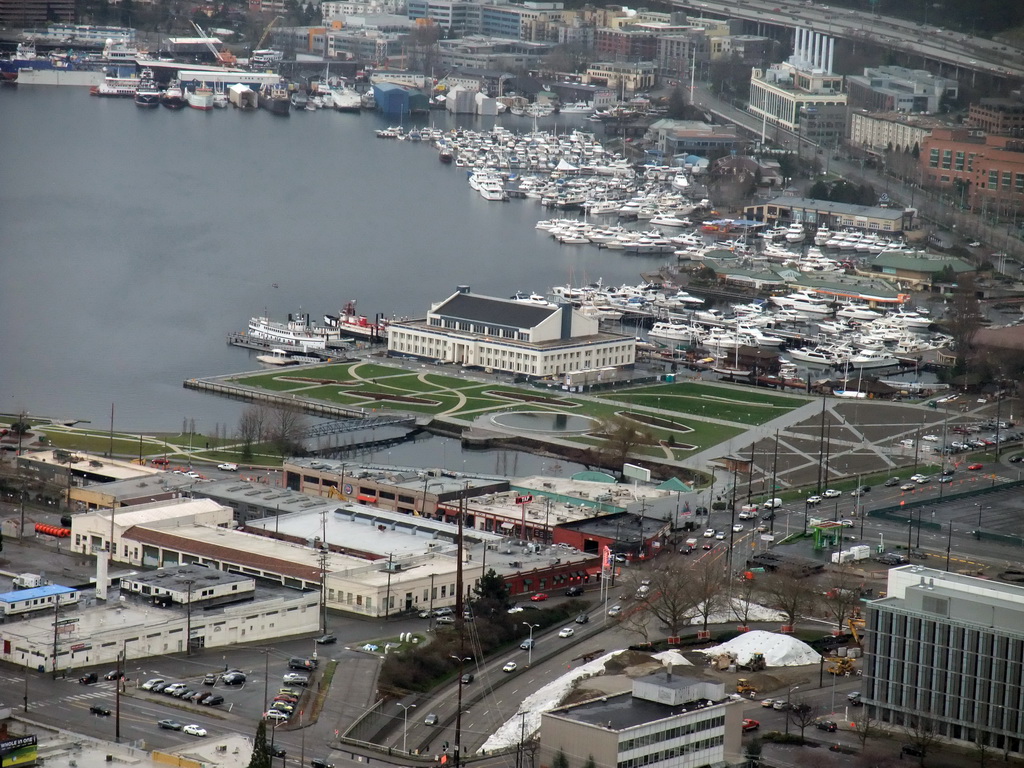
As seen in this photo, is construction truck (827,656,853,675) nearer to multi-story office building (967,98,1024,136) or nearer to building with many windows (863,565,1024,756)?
building with many windows (863,565,1024,756)

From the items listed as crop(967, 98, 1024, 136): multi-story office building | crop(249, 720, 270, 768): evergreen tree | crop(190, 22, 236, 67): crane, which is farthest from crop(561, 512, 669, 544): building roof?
crop(190, 22, 236, 67): crane

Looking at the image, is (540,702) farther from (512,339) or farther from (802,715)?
(512,339)

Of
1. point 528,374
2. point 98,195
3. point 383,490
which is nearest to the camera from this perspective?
point 383,490

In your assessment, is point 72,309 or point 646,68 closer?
point 72,309

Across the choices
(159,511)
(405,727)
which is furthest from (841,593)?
(159,511)

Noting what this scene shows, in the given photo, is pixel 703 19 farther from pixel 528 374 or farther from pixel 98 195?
pixel 528 374

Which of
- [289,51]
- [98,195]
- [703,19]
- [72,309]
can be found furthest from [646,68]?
[72,309]
